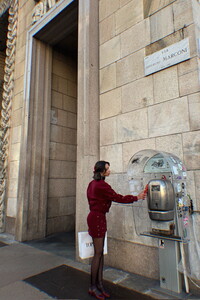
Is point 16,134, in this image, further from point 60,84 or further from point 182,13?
point 182,13

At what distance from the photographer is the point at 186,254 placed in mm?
3127

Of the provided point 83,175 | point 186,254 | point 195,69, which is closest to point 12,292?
point 83,175

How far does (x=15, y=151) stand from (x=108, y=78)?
13.1ft

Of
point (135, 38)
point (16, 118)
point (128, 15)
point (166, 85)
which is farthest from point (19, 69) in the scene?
point (166, 85)

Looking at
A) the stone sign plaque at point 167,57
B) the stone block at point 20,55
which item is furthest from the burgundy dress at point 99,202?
the stone block at point 20,55

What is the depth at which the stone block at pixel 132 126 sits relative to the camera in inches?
156

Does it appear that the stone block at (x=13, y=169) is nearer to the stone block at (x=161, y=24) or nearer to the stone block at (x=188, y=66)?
the stone block at (x=161, y=24)

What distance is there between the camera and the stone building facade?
3.58 m

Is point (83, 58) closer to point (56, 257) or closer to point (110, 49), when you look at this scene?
point (110, 49)

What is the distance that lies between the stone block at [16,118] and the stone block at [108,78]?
135 inches

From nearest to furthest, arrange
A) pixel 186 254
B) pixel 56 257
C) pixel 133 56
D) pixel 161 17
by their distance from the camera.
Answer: pixel 186 254 < pixel 161 17 < pixel 133 56 < pixel 56 257

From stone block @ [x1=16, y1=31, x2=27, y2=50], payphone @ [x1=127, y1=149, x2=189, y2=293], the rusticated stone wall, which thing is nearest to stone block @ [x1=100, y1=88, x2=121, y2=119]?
the rusticated stone wall

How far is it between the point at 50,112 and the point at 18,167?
199 centimetres

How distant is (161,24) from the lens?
390cm
